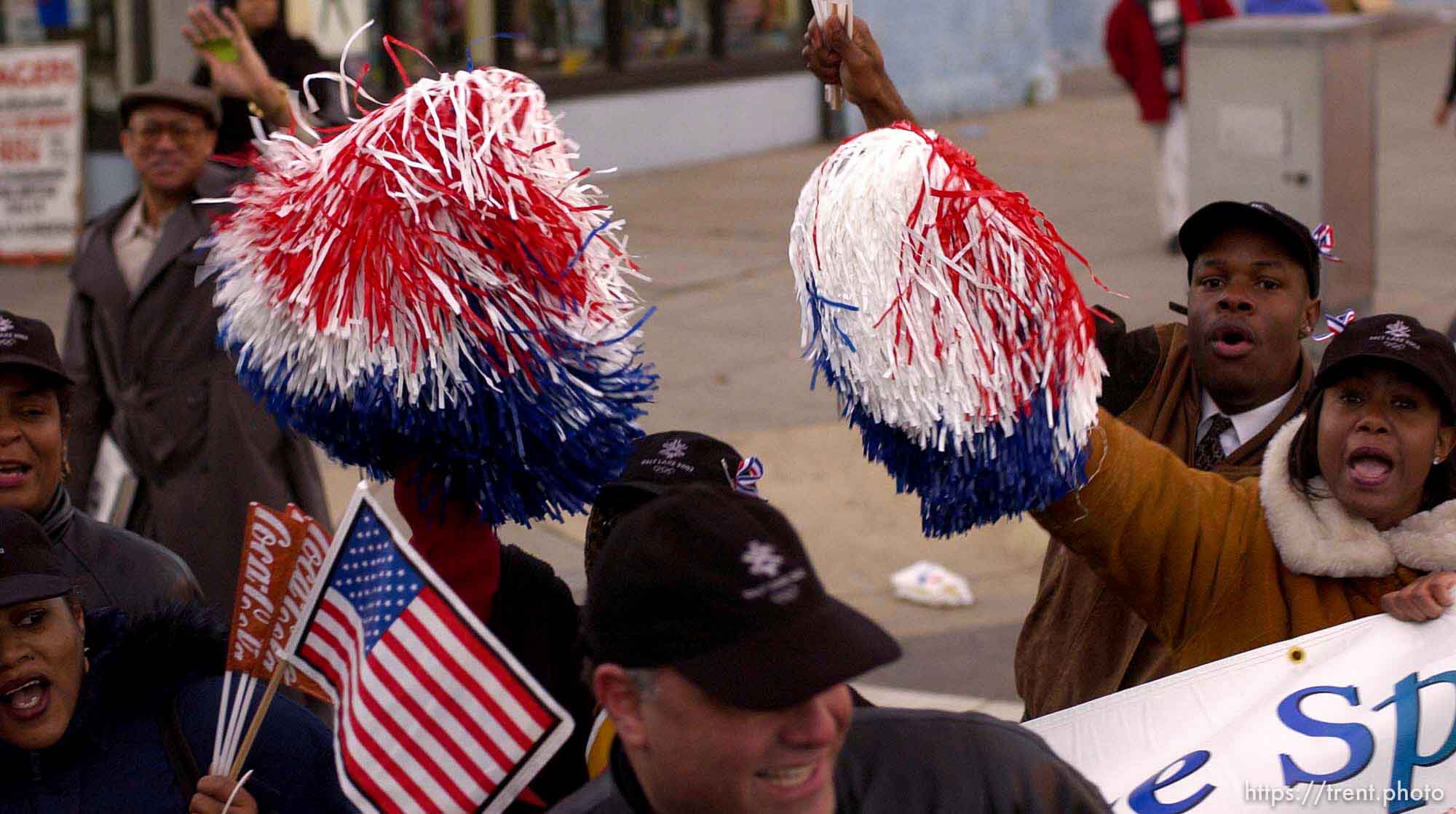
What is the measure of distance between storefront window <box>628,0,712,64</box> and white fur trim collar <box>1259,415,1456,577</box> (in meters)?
12.4

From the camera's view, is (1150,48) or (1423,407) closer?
(1423,407)

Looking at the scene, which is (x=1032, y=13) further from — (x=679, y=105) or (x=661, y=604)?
(x=661, y=604)

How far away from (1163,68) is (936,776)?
376 inches

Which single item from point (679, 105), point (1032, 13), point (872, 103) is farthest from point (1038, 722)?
point (1032, 13)

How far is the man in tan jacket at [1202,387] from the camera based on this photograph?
330 cm

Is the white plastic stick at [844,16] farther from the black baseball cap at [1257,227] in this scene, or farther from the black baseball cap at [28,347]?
the black baseball cap at [28,347]

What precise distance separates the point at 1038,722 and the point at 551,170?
46.8 inches

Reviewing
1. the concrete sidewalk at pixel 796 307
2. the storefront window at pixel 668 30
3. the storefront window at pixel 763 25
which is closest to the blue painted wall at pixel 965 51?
the concrete sidewalk at pixel 796 307

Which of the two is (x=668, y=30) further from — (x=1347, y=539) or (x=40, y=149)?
(x=1347, y=539)

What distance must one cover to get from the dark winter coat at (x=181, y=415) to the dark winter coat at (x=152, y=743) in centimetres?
212

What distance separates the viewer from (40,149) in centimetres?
1169

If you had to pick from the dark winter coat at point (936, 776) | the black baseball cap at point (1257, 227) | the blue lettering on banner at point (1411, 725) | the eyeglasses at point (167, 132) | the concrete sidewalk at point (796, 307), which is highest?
the eyeglasses at point (167, 132)

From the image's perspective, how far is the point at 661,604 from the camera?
179cm

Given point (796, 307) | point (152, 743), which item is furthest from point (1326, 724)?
point (796, 307)
